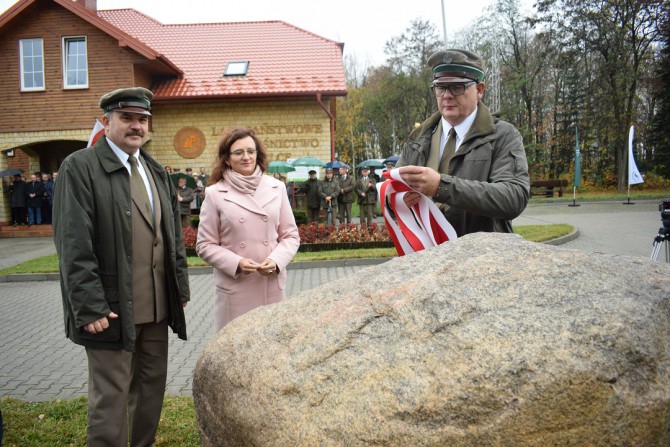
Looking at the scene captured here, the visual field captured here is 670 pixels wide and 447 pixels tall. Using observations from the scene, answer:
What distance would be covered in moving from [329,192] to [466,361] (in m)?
15.3

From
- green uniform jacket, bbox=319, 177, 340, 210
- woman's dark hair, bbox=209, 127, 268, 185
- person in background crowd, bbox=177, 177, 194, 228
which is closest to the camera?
woman's dark hair, bbox=209, 127, 268, 185

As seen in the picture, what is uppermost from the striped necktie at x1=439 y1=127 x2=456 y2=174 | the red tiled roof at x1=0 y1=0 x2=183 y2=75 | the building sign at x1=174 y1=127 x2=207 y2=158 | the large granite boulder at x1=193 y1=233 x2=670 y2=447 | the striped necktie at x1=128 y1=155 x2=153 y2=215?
the red tiled roof at x1=0 y1=0 x2=183 y2=75

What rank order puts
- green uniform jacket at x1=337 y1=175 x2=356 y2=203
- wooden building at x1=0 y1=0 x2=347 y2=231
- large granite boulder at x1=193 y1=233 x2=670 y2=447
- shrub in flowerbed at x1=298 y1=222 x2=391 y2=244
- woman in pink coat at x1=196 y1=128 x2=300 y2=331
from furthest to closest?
wooden building at x1=0 y1=0 x2=347 y2=231 < green uniform jacket at x1=337 y1=175 x2=356 y2=203 < shrub in flowerbed at x1=298 y1=222 x2=391 y2=244 < woman in pink coat at x1=196 y1=128 x2=300 y2=331 < large granite boulder at x1=193 y1=233 x2=670 y2=447

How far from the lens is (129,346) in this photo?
2949 millimetres

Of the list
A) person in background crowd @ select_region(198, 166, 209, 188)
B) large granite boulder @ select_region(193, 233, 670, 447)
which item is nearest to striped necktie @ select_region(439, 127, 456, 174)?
large granite boulder @ select_region(193, 233, 670, 447)

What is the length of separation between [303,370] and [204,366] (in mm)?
559

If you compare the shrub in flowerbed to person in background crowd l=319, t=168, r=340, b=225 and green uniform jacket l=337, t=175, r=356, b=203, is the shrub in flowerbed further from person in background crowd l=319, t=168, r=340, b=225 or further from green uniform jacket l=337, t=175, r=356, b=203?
green uniform jacket l=337, t=175, r=356, b=203

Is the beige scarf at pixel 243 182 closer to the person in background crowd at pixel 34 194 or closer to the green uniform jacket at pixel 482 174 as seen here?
the green uniform jacket at pixel 482 174

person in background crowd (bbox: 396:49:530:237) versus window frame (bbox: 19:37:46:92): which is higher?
window frame (bbox: 19:37:46:92)

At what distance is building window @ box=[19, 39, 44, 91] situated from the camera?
20344 millimetres

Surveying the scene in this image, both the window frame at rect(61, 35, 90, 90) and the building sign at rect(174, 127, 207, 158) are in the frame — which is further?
the building sign at rect(174, 127, 207, 158)

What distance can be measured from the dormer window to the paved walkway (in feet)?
31.6

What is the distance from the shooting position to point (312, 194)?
56.9 feet

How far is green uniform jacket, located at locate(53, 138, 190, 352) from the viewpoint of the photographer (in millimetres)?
2807
